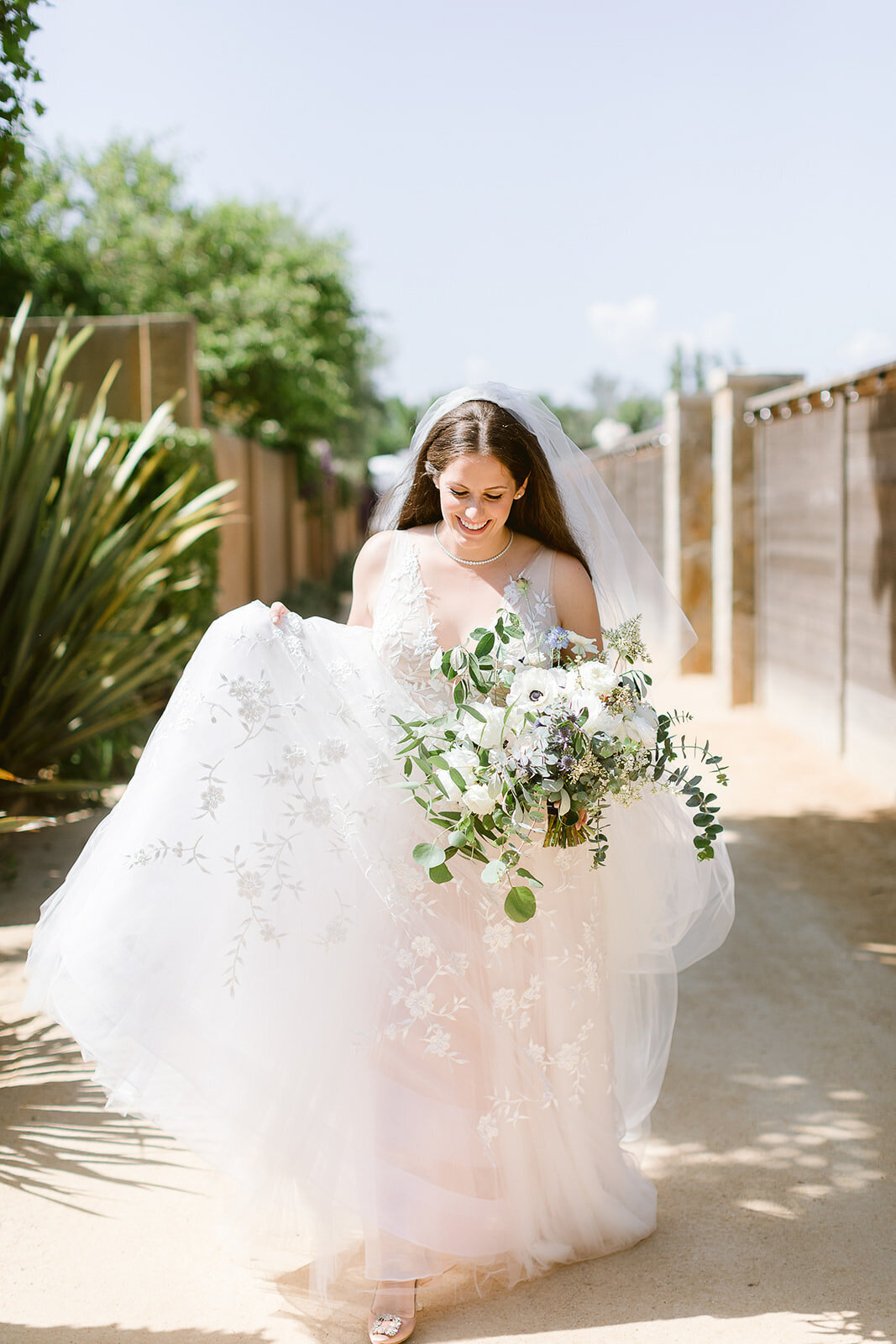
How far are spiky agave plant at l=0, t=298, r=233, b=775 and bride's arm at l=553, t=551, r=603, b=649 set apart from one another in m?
3.25

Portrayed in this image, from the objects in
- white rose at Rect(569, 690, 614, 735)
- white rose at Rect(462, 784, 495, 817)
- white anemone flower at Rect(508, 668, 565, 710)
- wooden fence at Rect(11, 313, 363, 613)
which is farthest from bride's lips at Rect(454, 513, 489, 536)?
wooden fence at Rect(11, 313, 363, 613)

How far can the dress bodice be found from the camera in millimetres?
2723

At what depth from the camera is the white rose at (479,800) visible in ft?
7.72

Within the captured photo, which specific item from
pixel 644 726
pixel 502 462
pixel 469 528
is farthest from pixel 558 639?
pixel 502 462

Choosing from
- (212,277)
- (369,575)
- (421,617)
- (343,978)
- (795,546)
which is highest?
(212,277)

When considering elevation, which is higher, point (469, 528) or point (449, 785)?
point (469, 528)

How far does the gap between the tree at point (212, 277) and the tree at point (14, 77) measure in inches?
548

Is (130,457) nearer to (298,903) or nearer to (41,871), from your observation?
(41,871)

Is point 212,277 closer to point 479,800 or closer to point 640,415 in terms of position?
point 479,800

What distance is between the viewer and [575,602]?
2.79 metres

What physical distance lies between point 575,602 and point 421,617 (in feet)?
1.21

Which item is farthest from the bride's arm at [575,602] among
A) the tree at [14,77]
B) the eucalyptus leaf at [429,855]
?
the tree at [14,77]

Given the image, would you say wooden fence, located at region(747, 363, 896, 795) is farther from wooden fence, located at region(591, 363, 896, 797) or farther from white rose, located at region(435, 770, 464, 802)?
white rose, located at region(435, 770, 464, 802)

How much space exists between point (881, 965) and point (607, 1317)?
2.49 metres
